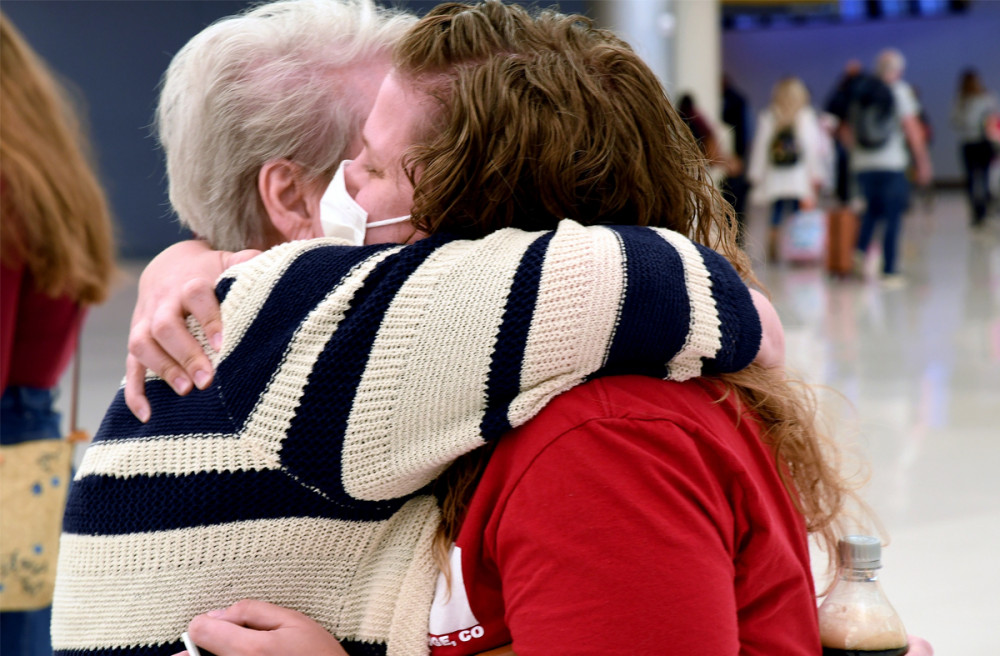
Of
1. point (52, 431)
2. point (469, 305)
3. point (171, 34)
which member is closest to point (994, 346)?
point (52, 431)

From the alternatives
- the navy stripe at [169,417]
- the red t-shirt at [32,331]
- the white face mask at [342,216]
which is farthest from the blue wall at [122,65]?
the navy stripe at [169,417]

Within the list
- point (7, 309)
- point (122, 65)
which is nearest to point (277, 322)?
point (7, 309)

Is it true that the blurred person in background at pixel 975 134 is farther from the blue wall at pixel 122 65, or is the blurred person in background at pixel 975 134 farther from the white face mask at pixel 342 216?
the white face mask at pixel 342 216

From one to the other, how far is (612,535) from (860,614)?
436mm

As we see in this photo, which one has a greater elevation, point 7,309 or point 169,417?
point 169,417

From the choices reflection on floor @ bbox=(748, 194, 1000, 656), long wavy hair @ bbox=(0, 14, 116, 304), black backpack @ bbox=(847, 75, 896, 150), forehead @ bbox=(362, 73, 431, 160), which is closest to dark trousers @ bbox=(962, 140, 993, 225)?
reflection on floor @ bbox=(748, 194, 1000, 656)

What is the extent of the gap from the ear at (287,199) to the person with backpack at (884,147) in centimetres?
824

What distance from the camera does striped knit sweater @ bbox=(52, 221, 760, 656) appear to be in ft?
3.03

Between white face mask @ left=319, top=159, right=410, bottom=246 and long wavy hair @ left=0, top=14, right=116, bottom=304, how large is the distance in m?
1.15

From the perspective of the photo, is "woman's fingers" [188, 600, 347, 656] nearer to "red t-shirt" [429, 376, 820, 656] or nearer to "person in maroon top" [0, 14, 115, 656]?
"red t-shirt" [429, 376, 820, 656]

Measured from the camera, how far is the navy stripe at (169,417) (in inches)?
40.1

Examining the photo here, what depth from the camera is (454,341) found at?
0.93 metres

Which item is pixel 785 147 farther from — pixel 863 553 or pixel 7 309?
pixel 863 553

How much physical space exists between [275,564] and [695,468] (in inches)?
17.0
